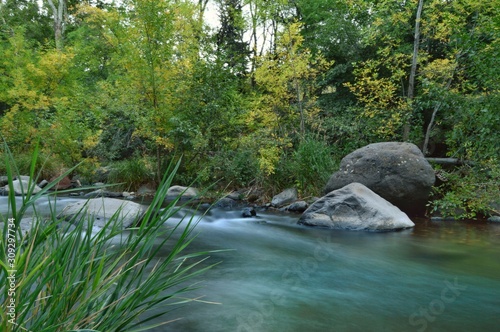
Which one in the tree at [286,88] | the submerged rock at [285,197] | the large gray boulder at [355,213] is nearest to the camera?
the large gray boulder at [355,213]

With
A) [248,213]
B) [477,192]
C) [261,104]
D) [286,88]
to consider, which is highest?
[286,88]

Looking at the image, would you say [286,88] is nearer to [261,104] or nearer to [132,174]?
[261,104]

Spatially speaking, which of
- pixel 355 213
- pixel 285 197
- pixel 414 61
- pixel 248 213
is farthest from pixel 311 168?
pixel 414 61

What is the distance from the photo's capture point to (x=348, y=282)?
413 centimetres

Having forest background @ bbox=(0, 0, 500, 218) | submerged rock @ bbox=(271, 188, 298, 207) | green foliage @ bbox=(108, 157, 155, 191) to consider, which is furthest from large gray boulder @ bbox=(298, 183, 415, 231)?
green foliage @ bbox=(108, 157, 155, 191)

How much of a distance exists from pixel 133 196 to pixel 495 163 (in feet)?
28.7

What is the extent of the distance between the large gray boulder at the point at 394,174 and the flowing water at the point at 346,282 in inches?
47.6

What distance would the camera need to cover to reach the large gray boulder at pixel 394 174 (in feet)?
26.3

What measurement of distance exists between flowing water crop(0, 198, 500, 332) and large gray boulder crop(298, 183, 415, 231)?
0.30m

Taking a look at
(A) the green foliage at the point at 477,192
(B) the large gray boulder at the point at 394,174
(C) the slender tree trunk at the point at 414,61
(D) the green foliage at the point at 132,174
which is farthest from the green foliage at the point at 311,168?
(D) the green foliage at the point at 132,174

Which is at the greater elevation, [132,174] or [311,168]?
[311,168]

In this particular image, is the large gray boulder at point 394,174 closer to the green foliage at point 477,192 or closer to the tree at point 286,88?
the green foliage at point 477,192

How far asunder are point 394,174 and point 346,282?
4592mm

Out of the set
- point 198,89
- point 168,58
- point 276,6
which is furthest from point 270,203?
point 276,6
